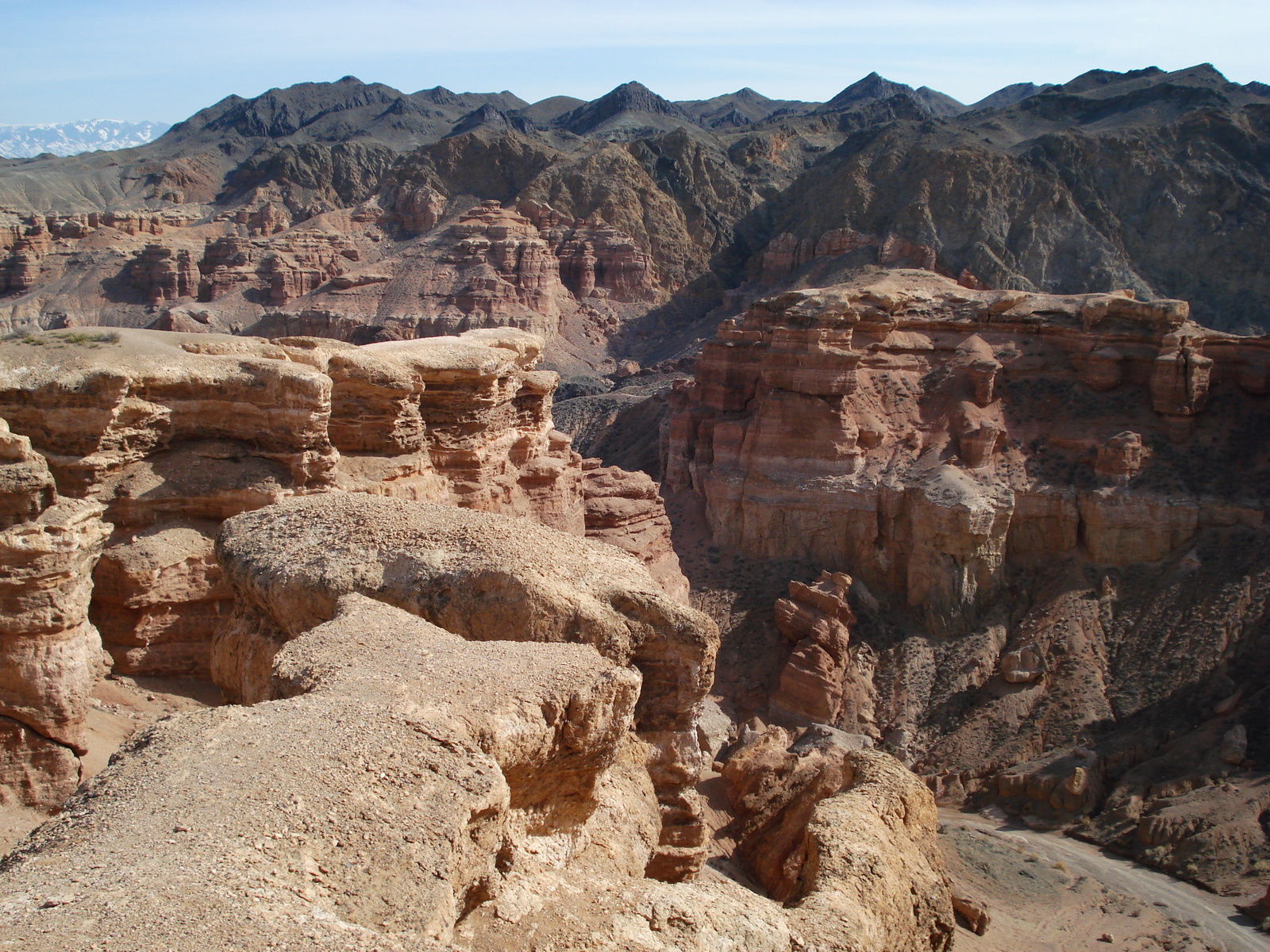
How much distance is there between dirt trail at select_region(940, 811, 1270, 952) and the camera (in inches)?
765

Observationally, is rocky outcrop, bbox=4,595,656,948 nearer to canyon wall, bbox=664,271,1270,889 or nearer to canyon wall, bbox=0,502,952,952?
canyon wall, bbox=0,502,952,952

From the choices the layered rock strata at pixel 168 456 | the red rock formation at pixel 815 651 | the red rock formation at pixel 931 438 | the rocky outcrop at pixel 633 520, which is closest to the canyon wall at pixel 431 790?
the layered rock strata at pixel 168 456

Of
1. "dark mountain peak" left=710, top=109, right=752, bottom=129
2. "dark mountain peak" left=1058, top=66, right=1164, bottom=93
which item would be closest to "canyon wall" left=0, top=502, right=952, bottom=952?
"dark mountain peak" left=1058, top=66, right=1164, bottom=93

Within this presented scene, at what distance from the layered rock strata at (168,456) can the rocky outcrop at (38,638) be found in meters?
0.03

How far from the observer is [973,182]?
2940 inches

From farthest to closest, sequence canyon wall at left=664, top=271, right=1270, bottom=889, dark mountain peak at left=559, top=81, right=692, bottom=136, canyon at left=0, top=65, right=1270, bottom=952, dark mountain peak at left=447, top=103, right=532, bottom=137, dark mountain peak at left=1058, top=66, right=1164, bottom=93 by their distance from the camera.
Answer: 1. dark mountain peak at left=559, top=81, right=692, bottom=136
2. dark mountain peak at left=447, top=103, right=532, bottom=137
3. dark mountain peak at left=1058, top=66, right=1164, bottom=93
4. canyon wall at left=664, top=271, right=1270, bottom=889
5. canyon at left=0, top=65, right=1270, bottom=952

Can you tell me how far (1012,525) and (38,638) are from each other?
29.2 meters

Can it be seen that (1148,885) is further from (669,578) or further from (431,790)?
(431,790)

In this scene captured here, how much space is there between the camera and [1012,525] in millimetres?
32812

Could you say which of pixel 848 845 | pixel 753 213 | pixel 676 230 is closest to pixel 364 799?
pixel 848 845

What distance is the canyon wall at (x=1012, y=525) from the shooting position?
26.8 metres

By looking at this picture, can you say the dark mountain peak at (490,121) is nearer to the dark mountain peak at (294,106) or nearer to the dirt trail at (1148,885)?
the dark mountain peak at (294,106)

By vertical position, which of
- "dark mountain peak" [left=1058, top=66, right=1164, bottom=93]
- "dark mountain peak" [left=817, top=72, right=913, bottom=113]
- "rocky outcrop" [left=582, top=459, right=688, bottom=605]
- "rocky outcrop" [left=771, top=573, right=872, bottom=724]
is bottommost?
"rocky outcrop" [left=771, top=573, right=872, bottom=724]

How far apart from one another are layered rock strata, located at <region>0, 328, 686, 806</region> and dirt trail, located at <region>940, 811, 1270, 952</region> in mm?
15851
